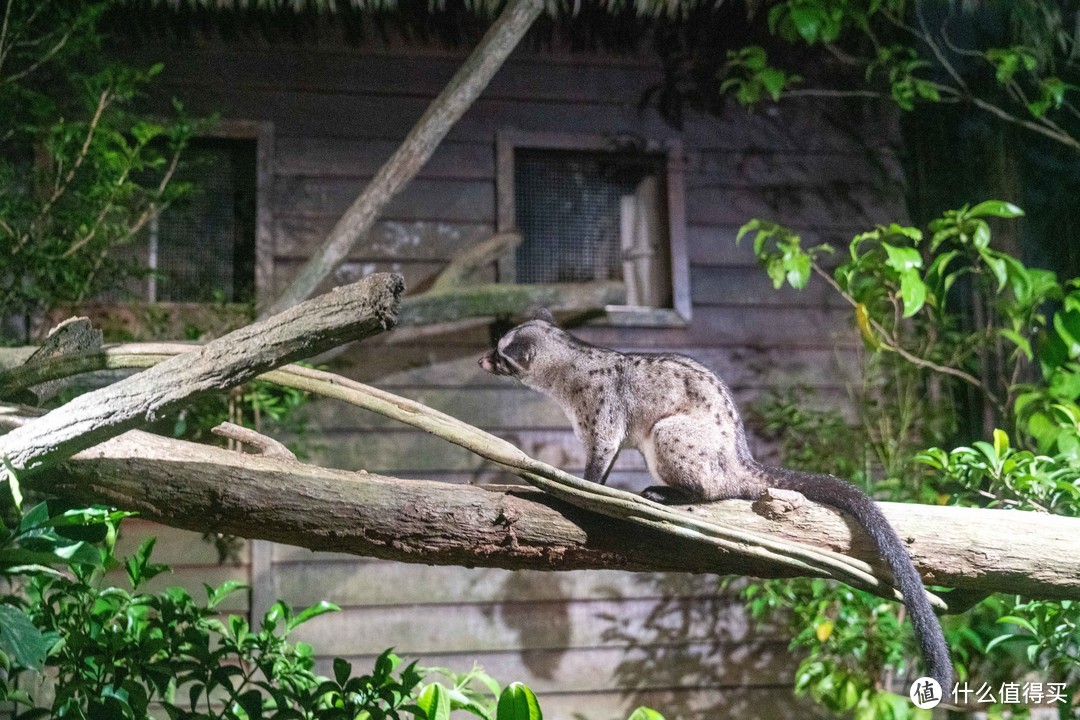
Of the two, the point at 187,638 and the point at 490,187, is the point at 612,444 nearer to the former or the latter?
the point at 187,638

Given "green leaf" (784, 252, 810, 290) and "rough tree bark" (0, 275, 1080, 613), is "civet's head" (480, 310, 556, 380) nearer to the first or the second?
"rough tree bark" (0, 275, 1080, 613)

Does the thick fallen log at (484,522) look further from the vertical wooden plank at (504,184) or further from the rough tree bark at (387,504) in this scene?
the vertical wooden plank at (504,184)

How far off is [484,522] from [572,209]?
2466 mm

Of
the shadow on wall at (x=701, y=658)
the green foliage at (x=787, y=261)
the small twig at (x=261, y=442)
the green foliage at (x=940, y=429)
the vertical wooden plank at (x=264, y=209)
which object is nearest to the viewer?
the small twig at (x=261, y=442)

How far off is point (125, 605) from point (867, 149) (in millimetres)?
3504

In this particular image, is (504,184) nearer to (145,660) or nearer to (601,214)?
(601,214)

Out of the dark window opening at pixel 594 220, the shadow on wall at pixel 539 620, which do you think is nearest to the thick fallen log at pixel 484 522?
the shadow on wall at pixel 539 620

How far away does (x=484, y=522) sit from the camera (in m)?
1.68

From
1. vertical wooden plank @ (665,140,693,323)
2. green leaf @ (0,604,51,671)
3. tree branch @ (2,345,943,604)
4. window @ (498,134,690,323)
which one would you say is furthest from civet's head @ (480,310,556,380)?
vertical wooden plank @ (665,140,693,323)

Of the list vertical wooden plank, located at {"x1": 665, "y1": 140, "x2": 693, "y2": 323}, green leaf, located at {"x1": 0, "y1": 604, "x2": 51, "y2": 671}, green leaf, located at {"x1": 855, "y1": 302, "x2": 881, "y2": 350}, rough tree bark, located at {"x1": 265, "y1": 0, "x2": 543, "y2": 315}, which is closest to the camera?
green leaf, located at {"x1": 0, "y1": 604, "x2": 51, "y2": 671}

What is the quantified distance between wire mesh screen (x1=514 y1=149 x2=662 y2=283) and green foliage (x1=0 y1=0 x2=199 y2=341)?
138 cm

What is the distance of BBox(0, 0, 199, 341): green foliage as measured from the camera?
9.72 feet

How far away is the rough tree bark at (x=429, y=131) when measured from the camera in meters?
3.17

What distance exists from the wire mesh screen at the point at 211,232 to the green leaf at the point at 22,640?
2166 mm
